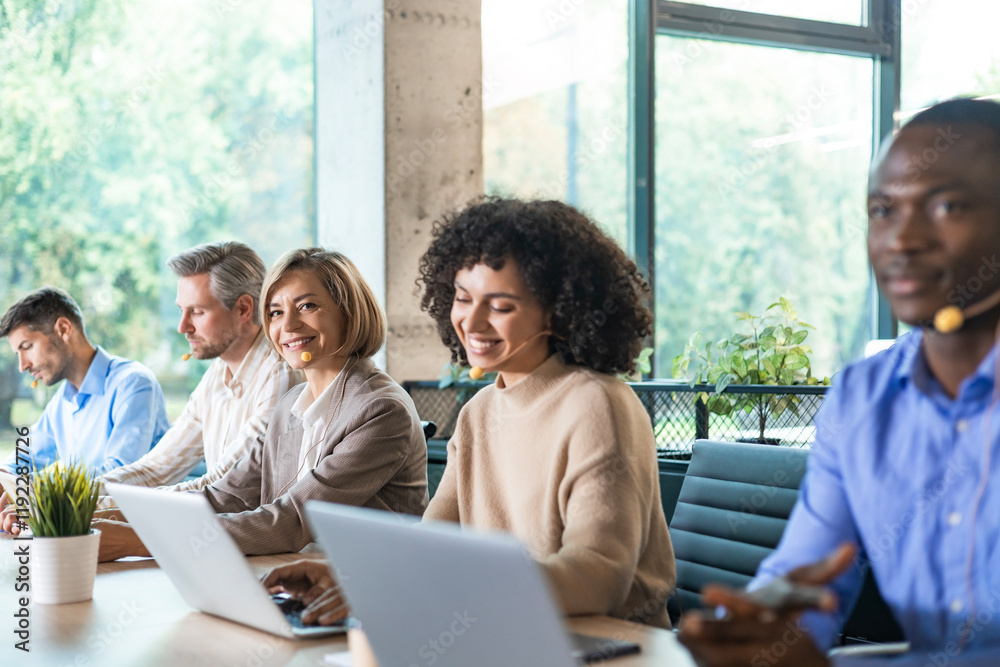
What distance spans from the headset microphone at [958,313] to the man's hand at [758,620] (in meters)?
0.32

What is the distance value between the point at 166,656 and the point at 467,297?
73 cm

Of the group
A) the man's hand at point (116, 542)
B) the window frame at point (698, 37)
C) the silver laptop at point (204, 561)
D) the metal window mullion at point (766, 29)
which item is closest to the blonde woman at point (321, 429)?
the man's hand at point (116, 542)

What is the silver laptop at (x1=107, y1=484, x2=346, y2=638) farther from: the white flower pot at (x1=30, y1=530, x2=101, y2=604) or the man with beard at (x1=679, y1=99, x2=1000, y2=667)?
the man with beard at (x1=679, y1=99, x2=1000, y2=667)

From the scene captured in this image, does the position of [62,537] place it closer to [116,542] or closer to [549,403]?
[116,542]

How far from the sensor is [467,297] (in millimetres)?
1729

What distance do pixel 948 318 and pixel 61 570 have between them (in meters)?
1.43

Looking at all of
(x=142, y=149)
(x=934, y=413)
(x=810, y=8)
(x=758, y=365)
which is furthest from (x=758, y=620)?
(x=810, y=8)

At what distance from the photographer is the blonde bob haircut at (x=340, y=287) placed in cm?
235

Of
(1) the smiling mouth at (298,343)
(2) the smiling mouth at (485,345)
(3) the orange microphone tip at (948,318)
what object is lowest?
(1) the smiling mouth at (298,343)

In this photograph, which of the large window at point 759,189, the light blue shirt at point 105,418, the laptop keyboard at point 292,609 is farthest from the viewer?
the large window at point 759,189

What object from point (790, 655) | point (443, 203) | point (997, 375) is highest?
point (443, 203)

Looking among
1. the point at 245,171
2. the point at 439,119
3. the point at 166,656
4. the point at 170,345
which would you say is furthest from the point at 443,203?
the point at 166,656

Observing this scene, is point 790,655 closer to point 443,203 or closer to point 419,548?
point 419,548

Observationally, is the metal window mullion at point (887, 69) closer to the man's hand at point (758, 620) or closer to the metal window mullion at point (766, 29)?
the metal window mullion at point (766, 29)
